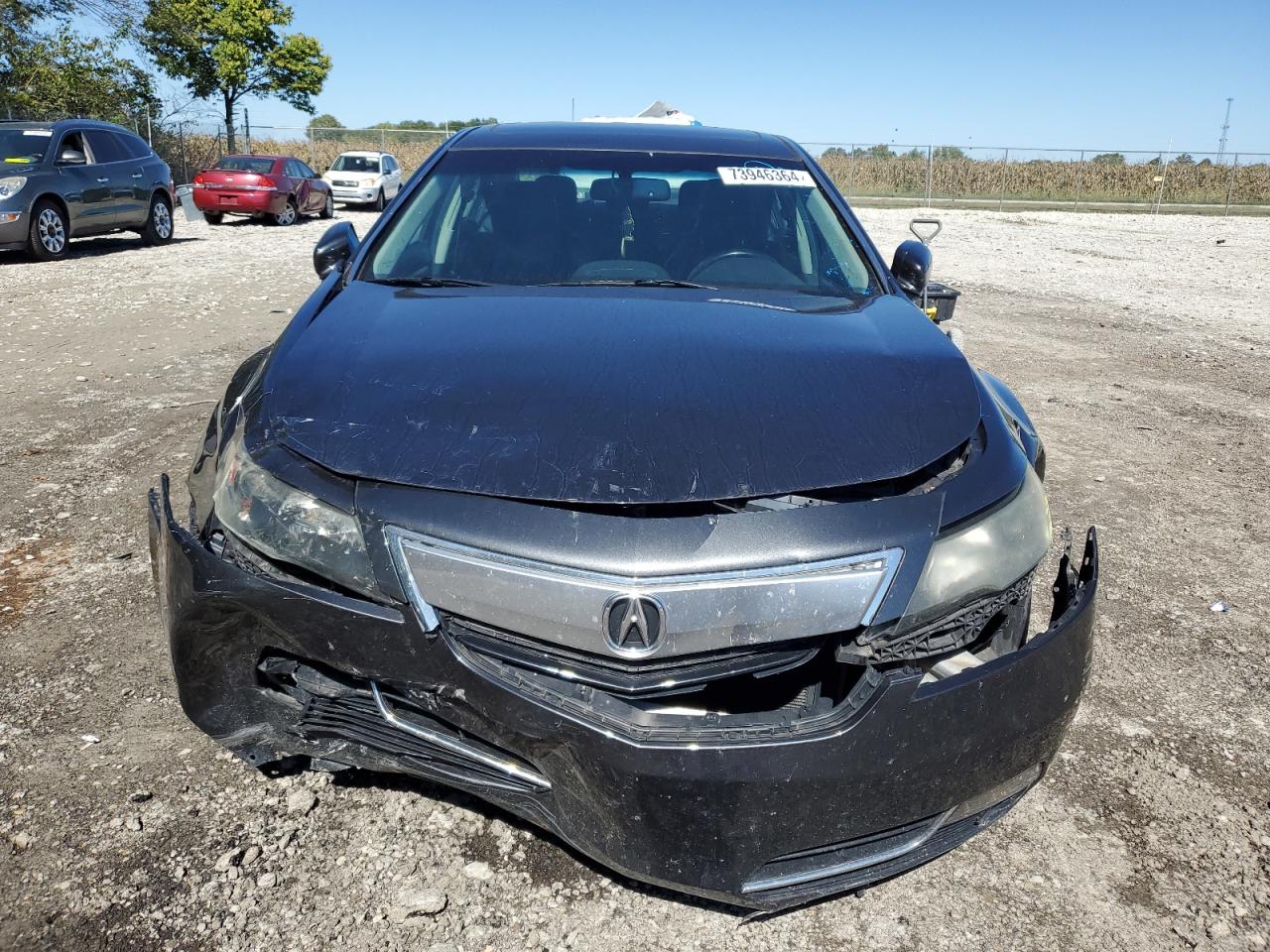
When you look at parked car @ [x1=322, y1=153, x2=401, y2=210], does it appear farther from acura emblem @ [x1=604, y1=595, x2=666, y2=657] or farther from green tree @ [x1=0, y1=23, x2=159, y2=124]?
acura emblem @ [x1=604, y1=595, x2=666, y2=657]

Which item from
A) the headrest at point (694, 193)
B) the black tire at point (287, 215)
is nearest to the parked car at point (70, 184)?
the black tire at point (287, 215)

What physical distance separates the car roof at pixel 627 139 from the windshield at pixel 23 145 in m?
10.9

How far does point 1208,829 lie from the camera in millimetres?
2387

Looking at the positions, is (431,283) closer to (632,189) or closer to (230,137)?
(632,189)

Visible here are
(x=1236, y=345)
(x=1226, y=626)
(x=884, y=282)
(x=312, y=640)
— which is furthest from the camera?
(x=1236, y=345)

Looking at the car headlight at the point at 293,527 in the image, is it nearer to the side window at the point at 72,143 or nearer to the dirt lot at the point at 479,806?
the dirt lot at the point at 479,806

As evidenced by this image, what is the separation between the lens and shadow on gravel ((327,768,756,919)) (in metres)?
2.11

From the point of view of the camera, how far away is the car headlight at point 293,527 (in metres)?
1.84

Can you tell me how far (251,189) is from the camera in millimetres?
19188

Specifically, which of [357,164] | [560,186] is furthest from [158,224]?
[560,186]

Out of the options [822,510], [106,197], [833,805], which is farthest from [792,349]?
[106,197]

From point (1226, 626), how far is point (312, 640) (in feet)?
10.1

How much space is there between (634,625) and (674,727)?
0.61 ft

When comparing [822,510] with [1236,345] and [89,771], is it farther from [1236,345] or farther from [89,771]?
[1236,345]
